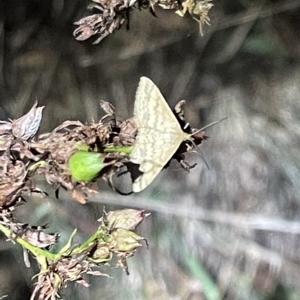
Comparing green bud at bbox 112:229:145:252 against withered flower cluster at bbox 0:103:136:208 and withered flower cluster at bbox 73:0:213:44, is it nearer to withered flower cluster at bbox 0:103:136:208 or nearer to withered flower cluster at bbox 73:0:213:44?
withered flower cluster at bbox 0:103:136:208

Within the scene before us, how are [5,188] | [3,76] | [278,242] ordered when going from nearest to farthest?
[5,188], [278,242], [3,76]

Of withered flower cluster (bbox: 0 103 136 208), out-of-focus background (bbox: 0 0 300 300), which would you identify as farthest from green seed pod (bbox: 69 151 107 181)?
out-of-focus background (bbox: 0 0 300 300)

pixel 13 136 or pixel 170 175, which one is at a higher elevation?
pixel 13 136

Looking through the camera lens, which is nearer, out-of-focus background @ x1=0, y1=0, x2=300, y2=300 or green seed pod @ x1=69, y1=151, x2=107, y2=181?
green seed pod @ x1=69, y1=151, x2=107, y2=181

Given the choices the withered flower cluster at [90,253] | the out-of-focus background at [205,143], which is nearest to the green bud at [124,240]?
the withered flower cluster at [90,253]

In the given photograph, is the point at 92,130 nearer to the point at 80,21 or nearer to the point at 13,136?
the point at 13,136

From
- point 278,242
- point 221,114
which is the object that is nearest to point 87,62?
point 221,114

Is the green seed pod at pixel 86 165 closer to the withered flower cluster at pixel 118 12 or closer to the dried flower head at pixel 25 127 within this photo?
the dried flower head at pixel 25 127

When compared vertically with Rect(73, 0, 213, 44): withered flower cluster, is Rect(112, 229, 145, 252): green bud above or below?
below
